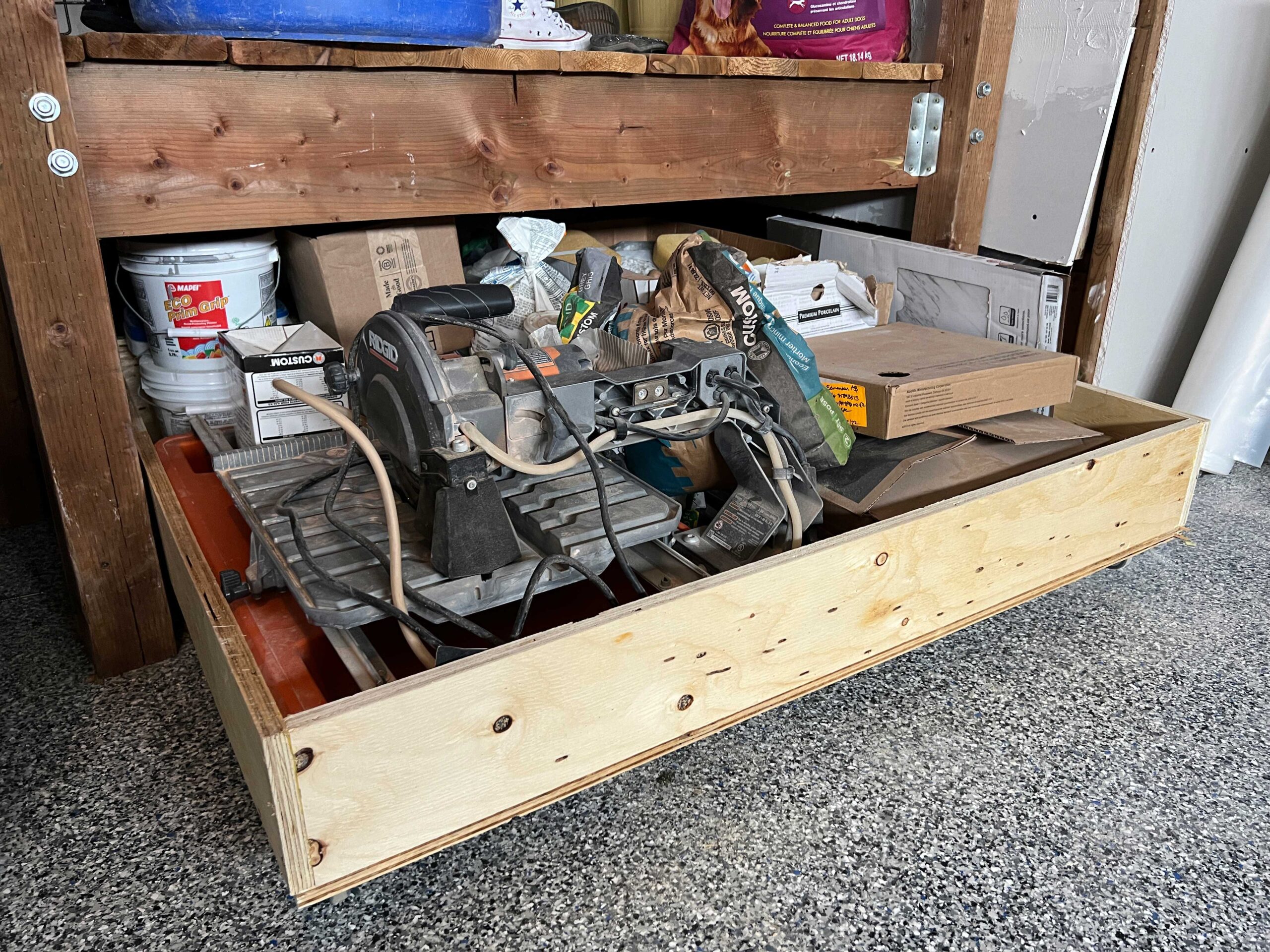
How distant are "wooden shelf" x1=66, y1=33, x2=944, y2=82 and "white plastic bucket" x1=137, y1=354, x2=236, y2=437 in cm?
45

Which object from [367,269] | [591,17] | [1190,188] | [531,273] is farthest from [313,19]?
[1190,188]

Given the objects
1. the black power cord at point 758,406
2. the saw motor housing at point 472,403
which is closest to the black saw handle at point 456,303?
the saw motor housing at point 472,403

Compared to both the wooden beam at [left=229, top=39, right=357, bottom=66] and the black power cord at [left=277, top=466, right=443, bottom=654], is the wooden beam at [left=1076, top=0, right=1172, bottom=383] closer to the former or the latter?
the wooden beam at [left=229, top=39, right=357, bottom=66]

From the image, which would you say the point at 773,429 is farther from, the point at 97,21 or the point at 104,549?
the point at 97,21

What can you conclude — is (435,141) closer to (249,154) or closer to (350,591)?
(249,154)

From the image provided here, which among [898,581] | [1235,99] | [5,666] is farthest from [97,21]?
[1235,99]

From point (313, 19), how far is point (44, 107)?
307 mm

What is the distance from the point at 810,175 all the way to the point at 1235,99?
2.80 feet

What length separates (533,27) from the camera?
4.82 feet

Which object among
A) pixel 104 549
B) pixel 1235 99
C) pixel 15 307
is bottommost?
pixel 104 549

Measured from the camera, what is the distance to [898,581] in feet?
3.45

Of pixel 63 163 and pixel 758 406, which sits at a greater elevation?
pixel 63 163

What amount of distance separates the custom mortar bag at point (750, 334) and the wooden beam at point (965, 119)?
Answer: 623 millimetres

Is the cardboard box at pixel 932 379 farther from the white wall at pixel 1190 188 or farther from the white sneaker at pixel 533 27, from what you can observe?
the white sneaker at pixel 533 27
